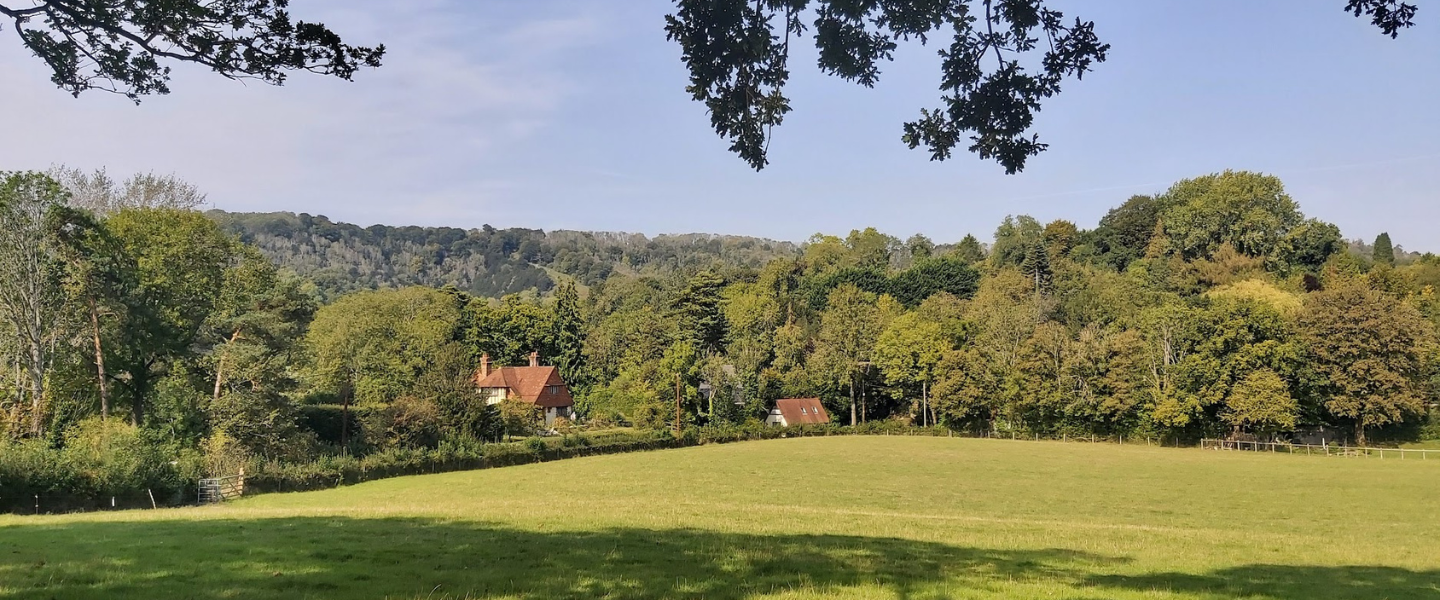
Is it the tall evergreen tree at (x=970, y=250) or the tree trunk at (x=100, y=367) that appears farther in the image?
the tall evergreen tree at (x=970, y=250)

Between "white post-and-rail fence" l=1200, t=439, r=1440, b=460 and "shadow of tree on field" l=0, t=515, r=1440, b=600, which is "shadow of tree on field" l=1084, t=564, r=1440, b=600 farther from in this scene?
"white post-and-rail fence" l=1200, t=439, r=1440, b=460

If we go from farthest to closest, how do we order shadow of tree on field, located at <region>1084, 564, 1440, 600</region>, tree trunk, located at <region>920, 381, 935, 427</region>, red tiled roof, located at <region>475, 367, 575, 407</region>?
1. red tiled roof, located at <region>475, 367, 575, 407</region>
2. tree trunk, located at <region>920, 381, 935, 427</region>
3. shadow of tree on field, located at <region>1084, 564, 1440, 600</region>

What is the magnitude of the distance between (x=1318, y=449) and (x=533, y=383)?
61.5m

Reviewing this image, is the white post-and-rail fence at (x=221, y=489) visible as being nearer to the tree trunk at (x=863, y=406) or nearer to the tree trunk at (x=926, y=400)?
the tree trunk at (x=926, y=400)

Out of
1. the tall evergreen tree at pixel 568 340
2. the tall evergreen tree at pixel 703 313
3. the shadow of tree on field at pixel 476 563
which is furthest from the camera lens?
the tall evergreen tree at pixel 568 340

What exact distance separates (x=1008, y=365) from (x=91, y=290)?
61858mm

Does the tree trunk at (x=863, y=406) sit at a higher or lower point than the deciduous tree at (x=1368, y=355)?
lower

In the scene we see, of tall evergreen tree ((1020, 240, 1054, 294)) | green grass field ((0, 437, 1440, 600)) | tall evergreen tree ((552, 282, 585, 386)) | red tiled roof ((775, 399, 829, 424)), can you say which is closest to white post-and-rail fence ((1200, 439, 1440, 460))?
green grass field ((0, 437, 1440, 600))

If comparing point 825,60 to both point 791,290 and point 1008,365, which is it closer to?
point 1008,365

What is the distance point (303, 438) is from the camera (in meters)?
42.7

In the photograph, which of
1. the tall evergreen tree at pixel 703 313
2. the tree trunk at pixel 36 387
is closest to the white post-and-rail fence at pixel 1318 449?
the tall evergreen tree at pixel 703 313

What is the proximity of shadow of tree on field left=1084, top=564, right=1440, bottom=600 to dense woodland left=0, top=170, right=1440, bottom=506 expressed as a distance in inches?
1305

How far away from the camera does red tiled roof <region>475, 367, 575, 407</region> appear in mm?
75938

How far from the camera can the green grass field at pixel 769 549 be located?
8727 mm
